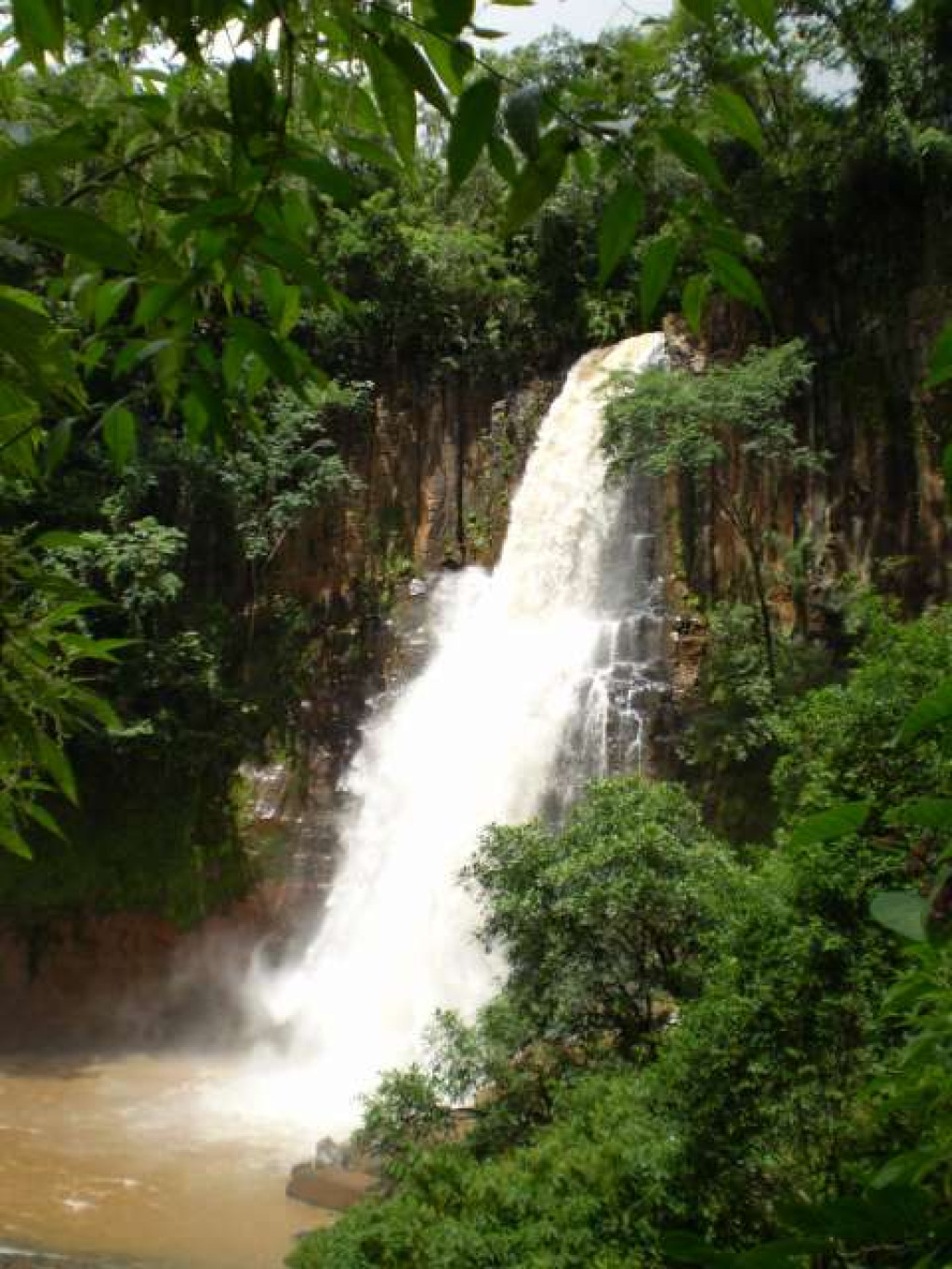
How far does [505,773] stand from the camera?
1376cm

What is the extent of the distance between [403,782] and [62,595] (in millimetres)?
13353

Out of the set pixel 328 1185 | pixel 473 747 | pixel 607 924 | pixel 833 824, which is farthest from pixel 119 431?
pixel 473 747

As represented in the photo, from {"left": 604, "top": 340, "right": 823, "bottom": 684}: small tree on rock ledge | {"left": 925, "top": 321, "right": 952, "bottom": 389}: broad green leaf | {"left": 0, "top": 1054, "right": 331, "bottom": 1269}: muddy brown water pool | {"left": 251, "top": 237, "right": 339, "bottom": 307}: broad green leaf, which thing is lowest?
{"left": 0, "top": 1054, "right": 331, "bottom": 1269}: muddy brown water pool

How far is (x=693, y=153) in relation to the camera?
1.08 m

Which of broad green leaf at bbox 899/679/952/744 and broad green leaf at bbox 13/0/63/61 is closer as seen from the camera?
broad green leaf at bbox 899/679/952/744

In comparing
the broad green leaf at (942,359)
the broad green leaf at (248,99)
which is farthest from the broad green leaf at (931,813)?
the broad green leaf at (248,99)

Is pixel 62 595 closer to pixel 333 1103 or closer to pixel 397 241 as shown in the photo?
pixel 333 1103

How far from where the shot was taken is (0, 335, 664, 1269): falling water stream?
9.50 m

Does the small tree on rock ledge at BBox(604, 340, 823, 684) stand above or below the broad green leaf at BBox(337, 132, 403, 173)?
above

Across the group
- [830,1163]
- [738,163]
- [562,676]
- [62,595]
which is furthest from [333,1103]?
[738,163]

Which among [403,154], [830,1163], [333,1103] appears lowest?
[333,1103]

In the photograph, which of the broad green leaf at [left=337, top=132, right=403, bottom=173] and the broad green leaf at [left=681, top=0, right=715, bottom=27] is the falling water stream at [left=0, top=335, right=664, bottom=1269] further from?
the broad green leaf at [left=681, top=0, right=715, bottom=27]

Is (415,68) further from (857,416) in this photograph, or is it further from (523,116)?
(857,416)

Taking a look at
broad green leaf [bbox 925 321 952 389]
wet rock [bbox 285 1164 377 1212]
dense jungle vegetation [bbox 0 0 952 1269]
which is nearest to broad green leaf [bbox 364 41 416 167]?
dense jungle vegetation [bbox 0 0 952 1269]
